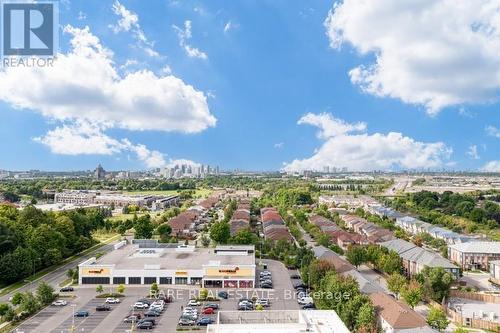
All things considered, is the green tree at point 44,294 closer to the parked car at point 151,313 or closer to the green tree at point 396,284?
the parked car at point 151,313

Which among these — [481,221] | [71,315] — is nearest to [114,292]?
[71,315]

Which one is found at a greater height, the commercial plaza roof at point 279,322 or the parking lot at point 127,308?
the commercial plaza roof at point 279,322

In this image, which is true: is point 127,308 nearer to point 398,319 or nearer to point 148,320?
point 148,320

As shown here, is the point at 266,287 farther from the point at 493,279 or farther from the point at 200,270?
the point at 493,279

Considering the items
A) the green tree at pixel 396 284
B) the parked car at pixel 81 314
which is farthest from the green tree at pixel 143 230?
the green tree at pixel 396 284

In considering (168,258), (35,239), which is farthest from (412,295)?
(35,239)

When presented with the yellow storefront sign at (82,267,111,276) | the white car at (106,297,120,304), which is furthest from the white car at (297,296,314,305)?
the yellow storefront sign at (82,267,111,276)
